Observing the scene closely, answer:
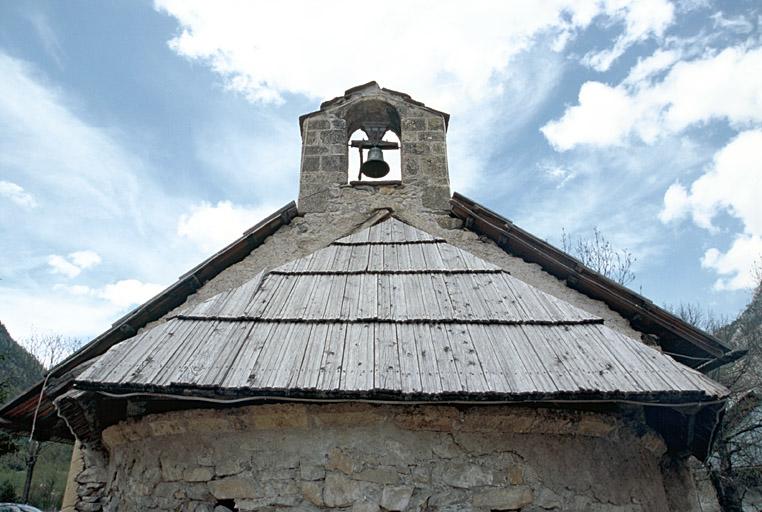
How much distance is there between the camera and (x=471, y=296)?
3.45m

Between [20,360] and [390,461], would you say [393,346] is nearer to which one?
[390,461]

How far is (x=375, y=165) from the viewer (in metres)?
5.37

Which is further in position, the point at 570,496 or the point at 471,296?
the point at 471,296

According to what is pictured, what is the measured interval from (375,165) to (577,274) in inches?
96.3

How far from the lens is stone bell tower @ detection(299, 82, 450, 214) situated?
4.89m

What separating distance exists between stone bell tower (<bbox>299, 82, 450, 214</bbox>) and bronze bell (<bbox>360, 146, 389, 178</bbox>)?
255mm

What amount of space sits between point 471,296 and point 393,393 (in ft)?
4.01

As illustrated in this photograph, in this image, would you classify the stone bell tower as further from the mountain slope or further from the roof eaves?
the mountain slope

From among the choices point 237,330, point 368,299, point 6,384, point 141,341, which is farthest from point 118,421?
point 6,384

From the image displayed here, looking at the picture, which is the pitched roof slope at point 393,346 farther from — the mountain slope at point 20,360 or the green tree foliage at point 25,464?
the mountain slope at point 20,360

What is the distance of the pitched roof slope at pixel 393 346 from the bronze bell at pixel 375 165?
1758mm

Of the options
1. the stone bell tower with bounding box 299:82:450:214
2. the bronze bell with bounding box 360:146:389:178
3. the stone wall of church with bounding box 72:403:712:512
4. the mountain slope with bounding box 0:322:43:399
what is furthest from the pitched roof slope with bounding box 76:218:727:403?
the mountain slope with bounding box 0:322:43:399

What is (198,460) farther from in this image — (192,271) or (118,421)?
(192,271)

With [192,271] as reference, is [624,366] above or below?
below
